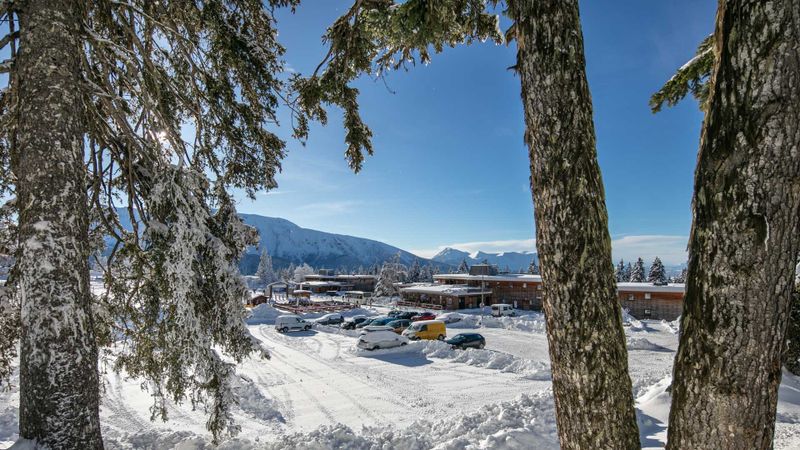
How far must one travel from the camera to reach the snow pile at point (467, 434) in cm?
744

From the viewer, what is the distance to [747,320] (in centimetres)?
191

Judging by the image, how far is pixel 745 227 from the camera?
74.2 inches

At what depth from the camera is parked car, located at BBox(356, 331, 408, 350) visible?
67.1ft

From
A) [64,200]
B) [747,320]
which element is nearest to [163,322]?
[64,200]

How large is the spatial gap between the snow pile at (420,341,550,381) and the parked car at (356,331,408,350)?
151 centimetres

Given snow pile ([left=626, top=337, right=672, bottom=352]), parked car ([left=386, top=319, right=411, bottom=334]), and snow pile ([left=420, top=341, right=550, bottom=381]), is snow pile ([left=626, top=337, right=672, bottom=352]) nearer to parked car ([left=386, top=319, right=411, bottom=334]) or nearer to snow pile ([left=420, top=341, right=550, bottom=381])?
snow pile ([left=420, top=341, right=550, bottom=381])

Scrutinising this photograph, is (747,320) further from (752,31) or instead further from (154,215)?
(154,215)

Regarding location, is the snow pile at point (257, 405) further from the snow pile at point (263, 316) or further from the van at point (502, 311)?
the van at point (502, 311)

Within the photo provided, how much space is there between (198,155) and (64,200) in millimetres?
2506

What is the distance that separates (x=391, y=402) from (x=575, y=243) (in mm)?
11541

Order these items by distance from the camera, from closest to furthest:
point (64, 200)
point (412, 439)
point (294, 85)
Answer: point (64, 200), point (294, 85), point (412, 439)

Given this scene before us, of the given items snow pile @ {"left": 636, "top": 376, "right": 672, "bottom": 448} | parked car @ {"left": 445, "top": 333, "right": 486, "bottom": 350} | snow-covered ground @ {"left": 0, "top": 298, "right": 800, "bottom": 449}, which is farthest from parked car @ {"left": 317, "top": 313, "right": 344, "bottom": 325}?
snow pile @ {"left": 636, "top": 376, "right": 672, "bottom": 448}

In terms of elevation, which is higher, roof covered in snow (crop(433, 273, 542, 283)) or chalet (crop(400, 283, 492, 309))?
roof covered in snow (crop(433, 273, 542, 283))

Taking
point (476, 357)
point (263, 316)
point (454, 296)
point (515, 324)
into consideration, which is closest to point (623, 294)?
point (515, 324)
